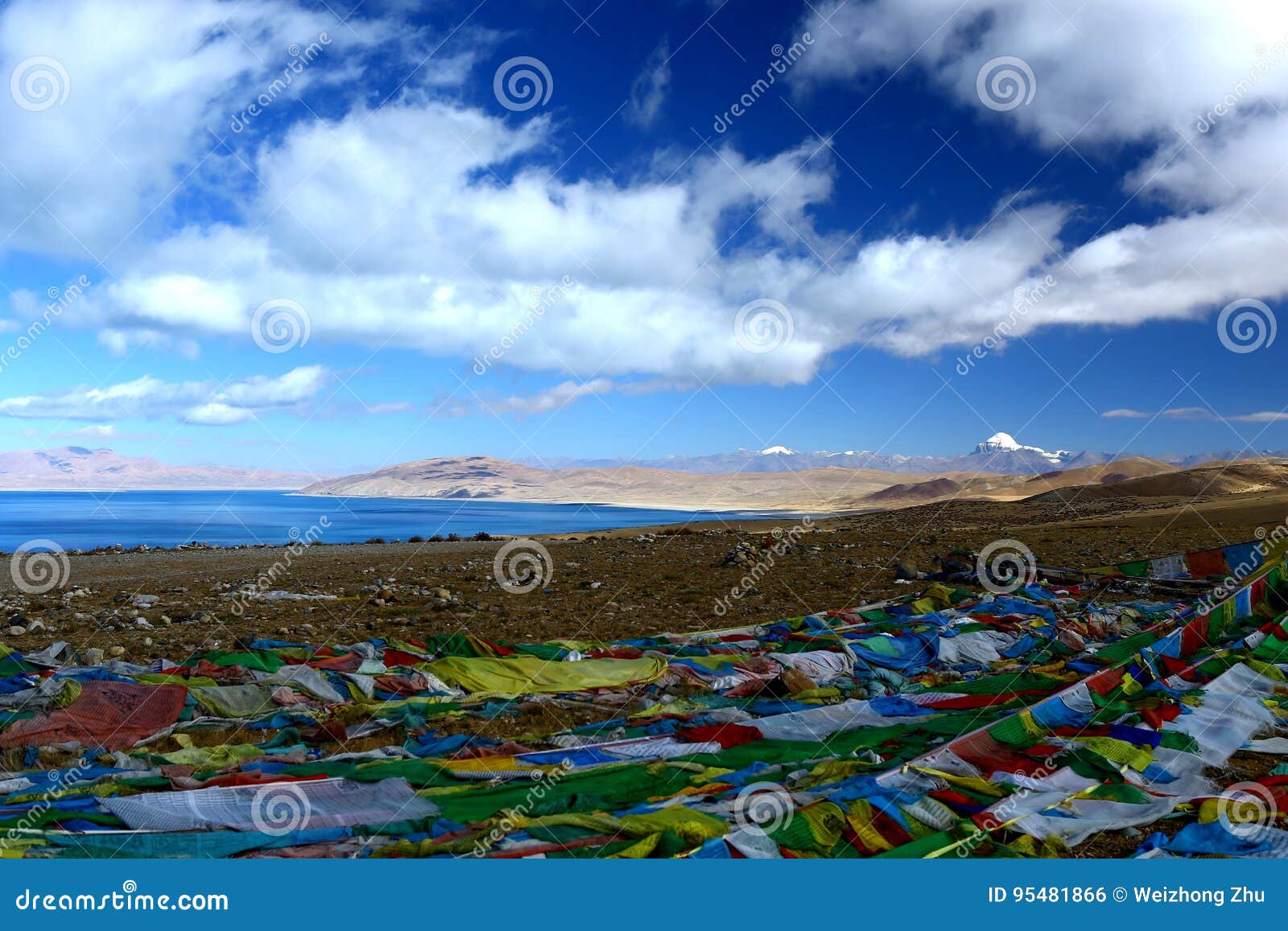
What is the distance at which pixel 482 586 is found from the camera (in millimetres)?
15539

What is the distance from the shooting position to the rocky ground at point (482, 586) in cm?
1127

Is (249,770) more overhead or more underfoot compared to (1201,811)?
more overhead

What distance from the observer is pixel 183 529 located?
52.3 meters

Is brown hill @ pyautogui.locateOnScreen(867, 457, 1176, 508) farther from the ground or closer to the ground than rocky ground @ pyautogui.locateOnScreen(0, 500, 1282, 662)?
farther from the ground

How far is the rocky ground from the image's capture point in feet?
37.0

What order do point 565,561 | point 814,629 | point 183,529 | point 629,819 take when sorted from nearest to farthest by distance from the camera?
point 629,819, point 814,629, point 565,561, point 183,529

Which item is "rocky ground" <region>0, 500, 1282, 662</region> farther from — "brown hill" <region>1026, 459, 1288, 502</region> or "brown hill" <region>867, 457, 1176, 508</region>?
"brown hill" <region>867, 457, 1176, 508</region>

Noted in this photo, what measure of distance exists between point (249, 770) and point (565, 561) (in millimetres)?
14363

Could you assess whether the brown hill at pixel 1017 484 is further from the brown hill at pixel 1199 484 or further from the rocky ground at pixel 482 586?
the rocky ground at pixel 482 586

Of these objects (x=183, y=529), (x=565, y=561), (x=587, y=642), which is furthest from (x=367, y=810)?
(x=183, y=529)

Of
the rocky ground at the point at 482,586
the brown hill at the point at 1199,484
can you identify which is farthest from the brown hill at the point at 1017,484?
the rocky ground at the point at 482,586

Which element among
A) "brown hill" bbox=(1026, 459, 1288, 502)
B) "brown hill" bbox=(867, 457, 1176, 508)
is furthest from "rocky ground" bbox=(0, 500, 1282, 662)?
"brown hill" bbox=(867, 457, 1176, 508)

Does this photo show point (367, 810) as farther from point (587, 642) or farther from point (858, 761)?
point (587, 642)

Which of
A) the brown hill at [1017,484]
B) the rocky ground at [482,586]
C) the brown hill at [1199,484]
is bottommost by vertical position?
the rocky ground at [482,586]
